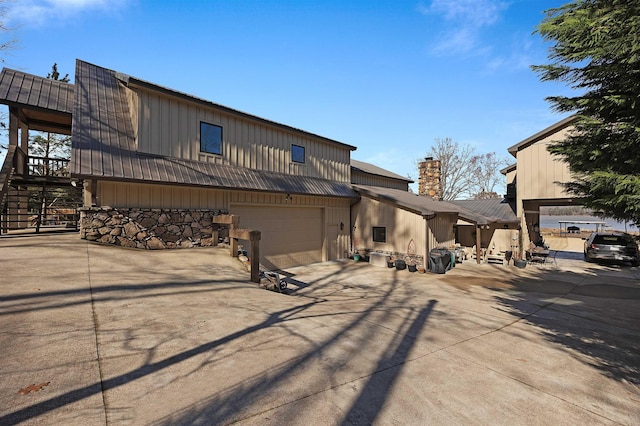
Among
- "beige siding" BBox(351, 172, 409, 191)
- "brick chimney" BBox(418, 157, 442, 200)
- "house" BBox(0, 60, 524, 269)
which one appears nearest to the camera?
"house" BBox(0, 60, 524, 269)

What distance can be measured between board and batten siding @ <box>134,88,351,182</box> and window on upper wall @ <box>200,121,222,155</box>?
0.52ft

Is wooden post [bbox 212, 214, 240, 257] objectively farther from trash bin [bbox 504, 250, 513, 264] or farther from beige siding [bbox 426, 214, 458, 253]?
trash bin [bbox 504, 250, 513, 264]

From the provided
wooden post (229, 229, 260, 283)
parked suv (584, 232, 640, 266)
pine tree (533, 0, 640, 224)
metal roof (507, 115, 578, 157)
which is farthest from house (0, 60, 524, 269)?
pine tree (533, 0, 640, 224)

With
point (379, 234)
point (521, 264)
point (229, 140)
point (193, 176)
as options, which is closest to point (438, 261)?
point (379, 234)

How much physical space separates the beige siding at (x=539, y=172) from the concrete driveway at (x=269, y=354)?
384 inches

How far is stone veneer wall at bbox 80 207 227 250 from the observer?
8680 millimetres

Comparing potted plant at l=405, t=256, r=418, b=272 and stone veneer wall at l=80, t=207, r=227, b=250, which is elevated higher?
stone veneer wall at l=80, t=207, r=227, b=250

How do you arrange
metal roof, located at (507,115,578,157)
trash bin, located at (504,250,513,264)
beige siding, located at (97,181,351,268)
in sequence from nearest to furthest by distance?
beige siding, located at (97,181,351,268), metal roof, located at (507,115,578,157), trash bin, located at (504,250,513,264)

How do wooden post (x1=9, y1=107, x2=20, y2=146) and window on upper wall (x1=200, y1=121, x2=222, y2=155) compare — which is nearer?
wooden post (x1=9, y1=107, x2=20, y2=146)

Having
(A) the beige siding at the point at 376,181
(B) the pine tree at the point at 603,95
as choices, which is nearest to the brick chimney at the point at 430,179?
(A) the beige siding at the point at 376,181

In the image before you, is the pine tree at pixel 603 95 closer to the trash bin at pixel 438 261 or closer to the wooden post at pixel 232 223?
the wooden post at pixel 232 223

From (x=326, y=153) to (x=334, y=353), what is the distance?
1326 centimetres

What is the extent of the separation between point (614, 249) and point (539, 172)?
5311 mm

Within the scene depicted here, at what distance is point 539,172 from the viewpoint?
53.2 feet
